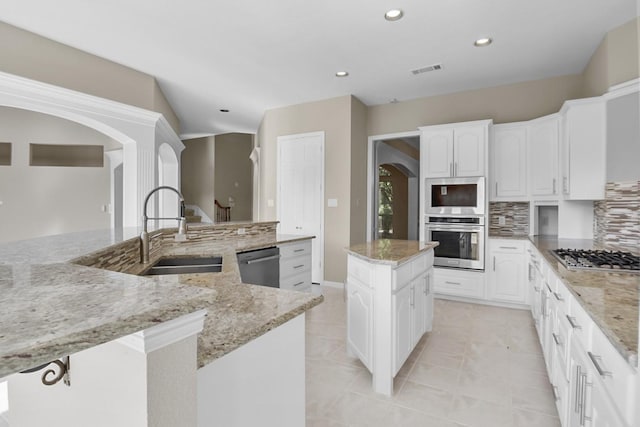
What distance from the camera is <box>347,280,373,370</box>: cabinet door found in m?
2.13

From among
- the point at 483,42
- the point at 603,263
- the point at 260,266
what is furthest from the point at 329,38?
the point at 603,263

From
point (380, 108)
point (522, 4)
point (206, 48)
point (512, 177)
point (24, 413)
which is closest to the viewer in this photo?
Answer: point (24, 413)

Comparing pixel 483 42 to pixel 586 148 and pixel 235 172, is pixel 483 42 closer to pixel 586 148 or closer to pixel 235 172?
pixel 586 148

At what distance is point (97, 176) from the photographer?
5715 millimetres

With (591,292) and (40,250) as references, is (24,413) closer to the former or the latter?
(40,250)

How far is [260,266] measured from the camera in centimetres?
285

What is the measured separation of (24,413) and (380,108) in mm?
5090

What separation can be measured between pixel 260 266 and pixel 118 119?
2.55m

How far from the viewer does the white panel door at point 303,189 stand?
195 inches

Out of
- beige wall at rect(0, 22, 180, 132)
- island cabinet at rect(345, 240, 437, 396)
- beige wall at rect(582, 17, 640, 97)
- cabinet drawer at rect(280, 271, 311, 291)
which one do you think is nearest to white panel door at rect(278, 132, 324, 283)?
cabinet drawer at rect(280, 271, 311, 291)

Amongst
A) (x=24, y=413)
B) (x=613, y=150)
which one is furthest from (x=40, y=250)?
(x=613, y=150)

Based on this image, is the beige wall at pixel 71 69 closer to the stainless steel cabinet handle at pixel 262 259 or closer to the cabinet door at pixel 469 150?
the stainless steel cabinet handle at pixel 262 259

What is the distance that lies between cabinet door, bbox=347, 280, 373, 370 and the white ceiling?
90.4 inches

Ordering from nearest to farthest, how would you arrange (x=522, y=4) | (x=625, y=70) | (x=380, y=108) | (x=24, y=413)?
(x=24, y=413) → (x=522, y=4) → (x=625, y=70) → (x=380, y=108)
